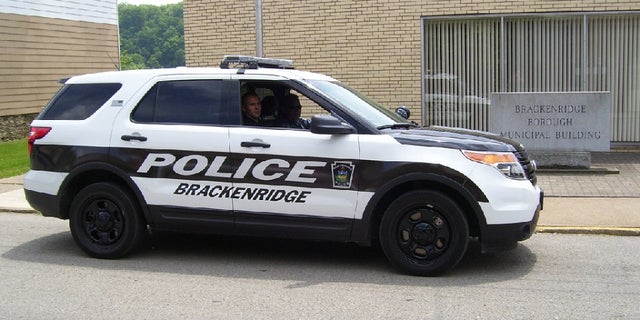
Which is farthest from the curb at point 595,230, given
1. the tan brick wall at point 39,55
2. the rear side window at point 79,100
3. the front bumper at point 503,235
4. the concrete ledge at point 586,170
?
the tan brick wall at point 39,55

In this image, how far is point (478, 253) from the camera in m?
6.80

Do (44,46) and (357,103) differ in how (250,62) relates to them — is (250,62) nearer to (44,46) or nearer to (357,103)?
(357,103)

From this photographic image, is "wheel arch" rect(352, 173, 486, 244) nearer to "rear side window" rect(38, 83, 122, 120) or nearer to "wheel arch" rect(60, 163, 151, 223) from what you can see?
"wheel arch" rect(60, 163, 151, 223)

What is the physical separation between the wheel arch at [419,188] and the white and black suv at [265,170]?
0.03 ft

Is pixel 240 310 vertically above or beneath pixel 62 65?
beneath

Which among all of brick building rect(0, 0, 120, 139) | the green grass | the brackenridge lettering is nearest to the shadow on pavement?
the brackenridge lettering

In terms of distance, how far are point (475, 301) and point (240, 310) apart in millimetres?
1841

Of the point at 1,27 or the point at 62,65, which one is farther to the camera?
the point at 62,65

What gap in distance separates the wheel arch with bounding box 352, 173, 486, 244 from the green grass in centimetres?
878

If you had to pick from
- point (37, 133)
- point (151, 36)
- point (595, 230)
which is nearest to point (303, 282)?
point (37, 133)

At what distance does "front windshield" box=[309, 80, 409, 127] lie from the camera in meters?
6.30

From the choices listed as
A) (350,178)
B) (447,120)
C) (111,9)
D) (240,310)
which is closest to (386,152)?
(350,178)

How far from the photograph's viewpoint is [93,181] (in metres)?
6.76

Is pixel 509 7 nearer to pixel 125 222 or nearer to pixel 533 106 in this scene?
pixel 533 106
